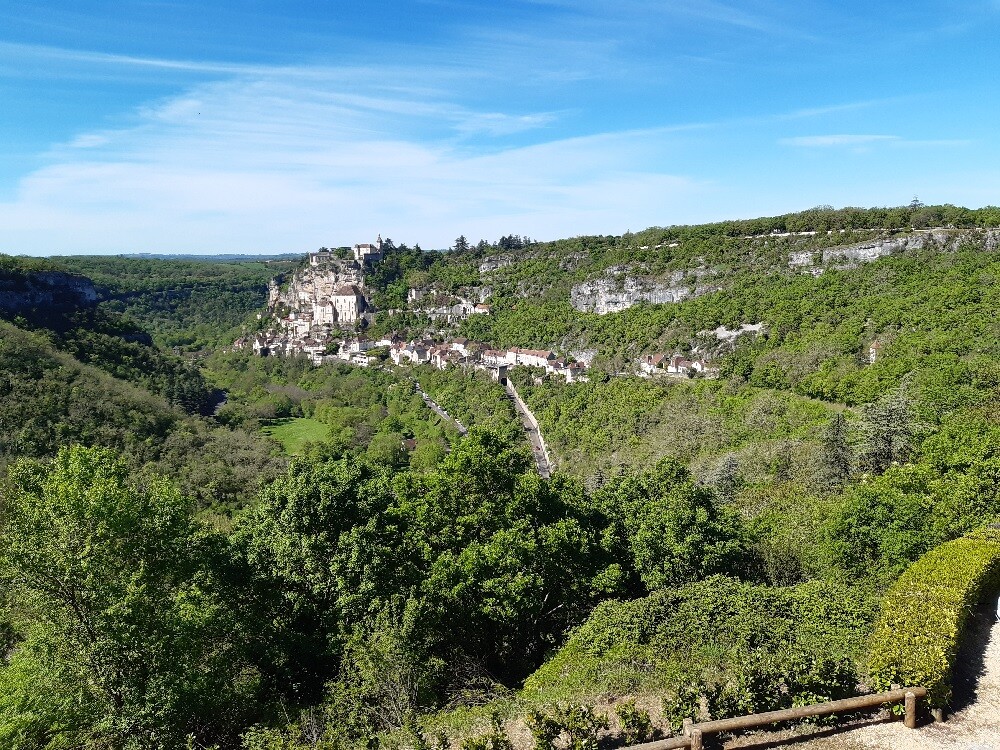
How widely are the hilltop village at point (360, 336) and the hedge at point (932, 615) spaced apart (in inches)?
1833

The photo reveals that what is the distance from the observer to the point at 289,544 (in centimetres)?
1423

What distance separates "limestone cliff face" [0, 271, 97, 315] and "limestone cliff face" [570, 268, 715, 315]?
2615 inches

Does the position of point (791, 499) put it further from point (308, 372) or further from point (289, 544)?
point (308, 372)

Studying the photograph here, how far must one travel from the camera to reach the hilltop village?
7419 cm

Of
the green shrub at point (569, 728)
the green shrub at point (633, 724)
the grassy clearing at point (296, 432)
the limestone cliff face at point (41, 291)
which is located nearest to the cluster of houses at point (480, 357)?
the grassy clearing at point (296, 432)

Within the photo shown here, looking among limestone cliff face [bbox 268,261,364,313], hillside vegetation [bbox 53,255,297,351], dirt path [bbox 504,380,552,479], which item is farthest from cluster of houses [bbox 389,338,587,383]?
hillside vegetation [bbox 53,255,297,351]

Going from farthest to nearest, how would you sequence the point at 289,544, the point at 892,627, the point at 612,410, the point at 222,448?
the point at 612,410 < the point at 222,448 < the point at 289,544 < the point at 892,627

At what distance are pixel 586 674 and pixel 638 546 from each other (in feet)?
20.8

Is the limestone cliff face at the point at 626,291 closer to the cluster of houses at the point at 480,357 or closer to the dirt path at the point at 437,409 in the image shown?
the cluster of houses at the point at 480,357

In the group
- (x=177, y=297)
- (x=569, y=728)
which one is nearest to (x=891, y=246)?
(x=569, y=728)

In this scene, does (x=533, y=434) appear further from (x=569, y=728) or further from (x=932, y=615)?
(x=569, y=728)

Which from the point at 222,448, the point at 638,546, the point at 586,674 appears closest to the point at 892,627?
the point at 586,674

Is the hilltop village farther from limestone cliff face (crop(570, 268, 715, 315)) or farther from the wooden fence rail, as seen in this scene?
the wooden fence rail

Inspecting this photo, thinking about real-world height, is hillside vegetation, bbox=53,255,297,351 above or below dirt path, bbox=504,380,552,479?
above
